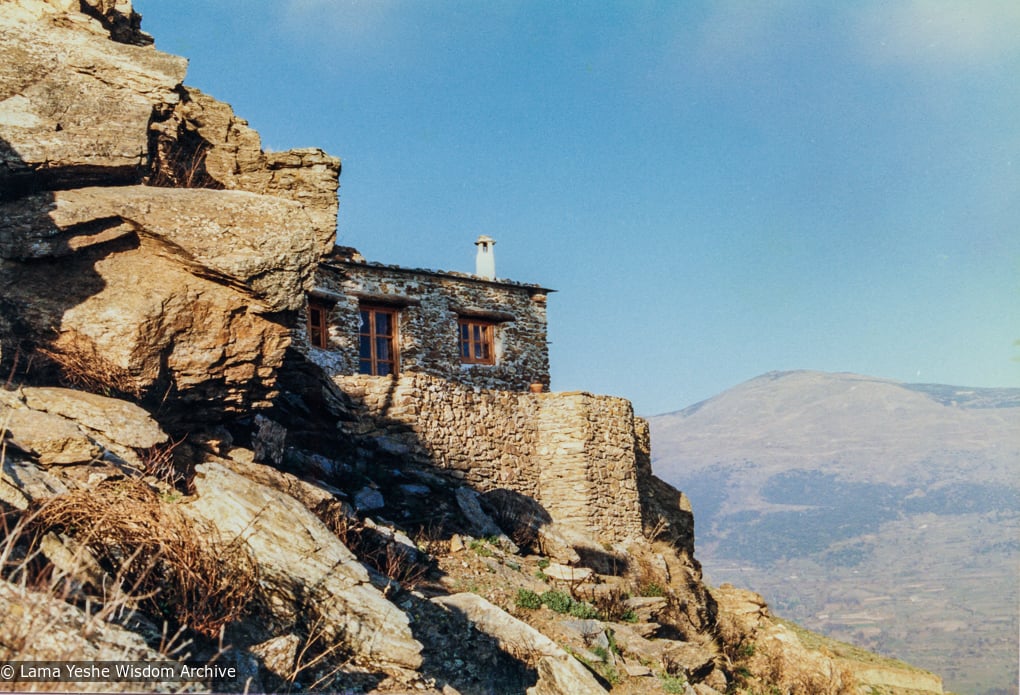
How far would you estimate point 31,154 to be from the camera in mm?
10234

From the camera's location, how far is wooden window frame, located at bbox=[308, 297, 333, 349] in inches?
885

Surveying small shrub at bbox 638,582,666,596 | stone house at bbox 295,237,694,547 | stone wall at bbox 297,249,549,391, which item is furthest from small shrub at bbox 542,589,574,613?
stone wall at bbox 297,249,549,391

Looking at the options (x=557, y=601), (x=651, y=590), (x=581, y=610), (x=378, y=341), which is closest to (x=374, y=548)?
(x=557, y=601)

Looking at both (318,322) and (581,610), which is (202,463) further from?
(318,322)

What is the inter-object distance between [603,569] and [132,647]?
1337 cm

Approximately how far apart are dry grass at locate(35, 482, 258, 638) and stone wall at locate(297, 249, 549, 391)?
47.9 feet

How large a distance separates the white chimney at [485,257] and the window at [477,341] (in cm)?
190

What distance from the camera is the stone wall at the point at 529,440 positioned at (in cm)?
1912

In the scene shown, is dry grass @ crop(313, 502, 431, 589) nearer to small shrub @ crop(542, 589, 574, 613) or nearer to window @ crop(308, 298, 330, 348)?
small shrub @ crop(542, 589, 574, 613)

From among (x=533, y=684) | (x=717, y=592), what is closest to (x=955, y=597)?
(x=717, y=592)

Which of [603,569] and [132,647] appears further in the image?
[603,569]

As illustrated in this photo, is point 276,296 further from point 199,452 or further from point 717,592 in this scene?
point 717,592

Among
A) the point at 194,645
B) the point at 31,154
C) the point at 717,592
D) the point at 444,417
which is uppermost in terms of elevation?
the point at 31,154

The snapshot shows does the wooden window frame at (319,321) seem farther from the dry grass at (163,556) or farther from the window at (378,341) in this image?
the dry grass at (163,556)
